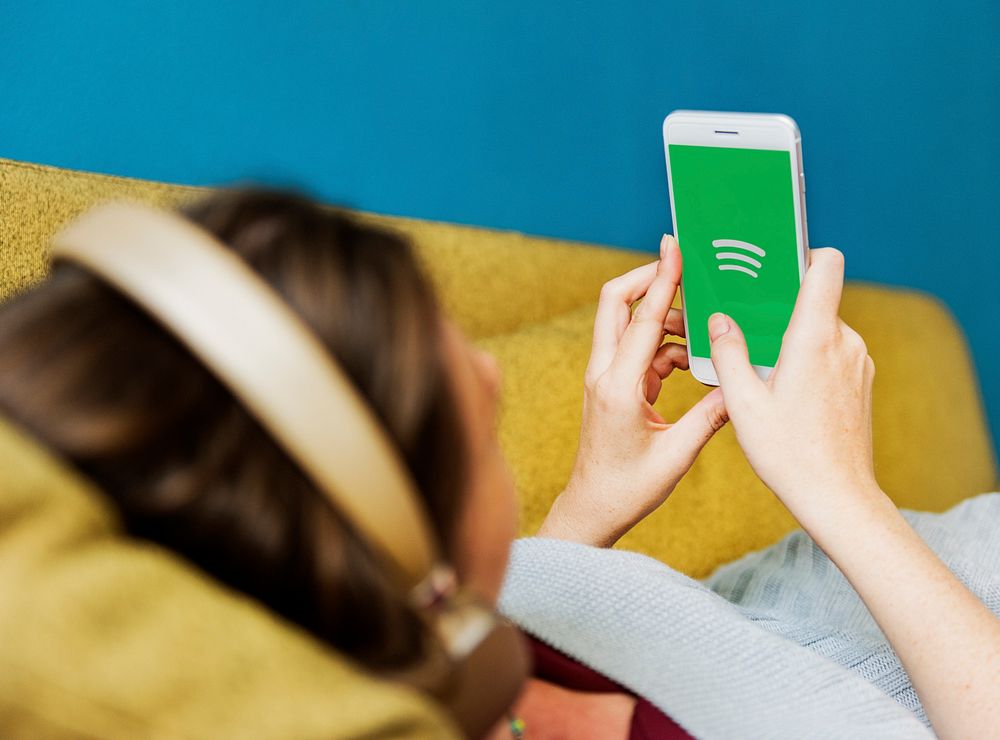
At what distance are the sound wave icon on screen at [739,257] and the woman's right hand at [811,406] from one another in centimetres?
16

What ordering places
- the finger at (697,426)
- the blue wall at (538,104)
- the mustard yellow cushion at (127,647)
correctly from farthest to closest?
the blue wall at (538,104) → the finger at (697,426) → the mustard yellow cushion at (127,647)

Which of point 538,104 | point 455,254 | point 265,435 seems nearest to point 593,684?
point 265,435

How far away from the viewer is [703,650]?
73 centimetres

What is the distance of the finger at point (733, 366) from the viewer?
709mm

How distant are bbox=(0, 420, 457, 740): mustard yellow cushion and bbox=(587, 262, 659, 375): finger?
20.4 inches

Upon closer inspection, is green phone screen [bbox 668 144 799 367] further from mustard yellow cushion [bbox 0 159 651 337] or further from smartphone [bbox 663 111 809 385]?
mustard yellow cushion [bbox 0 159 651 337]

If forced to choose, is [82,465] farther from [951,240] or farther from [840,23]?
[951,240]

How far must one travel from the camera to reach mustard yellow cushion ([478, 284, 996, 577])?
109cm

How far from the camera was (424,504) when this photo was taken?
1.36 feet

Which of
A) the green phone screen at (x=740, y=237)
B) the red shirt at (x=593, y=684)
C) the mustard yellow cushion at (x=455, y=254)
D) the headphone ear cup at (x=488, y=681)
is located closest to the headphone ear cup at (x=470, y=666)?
the headphone ear cup at (x=488, y=681)

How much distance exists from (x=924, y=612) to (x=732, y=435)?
0.64 meters

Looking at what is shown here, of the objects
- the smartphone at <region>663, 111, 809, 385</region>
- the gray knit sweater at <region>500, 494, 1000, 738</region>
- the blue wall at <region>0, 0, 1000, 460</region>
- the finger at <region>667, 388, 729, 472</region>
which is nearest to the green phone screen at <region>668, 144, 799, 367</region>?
the smartphone at <region>663, 111, 809, 385</region>

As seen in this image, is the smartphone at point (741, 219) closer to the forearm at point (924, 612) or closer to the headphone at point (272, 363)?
the forearm at point (924, 612)

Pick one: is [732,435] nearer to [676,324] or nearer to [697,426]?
[676,324]
